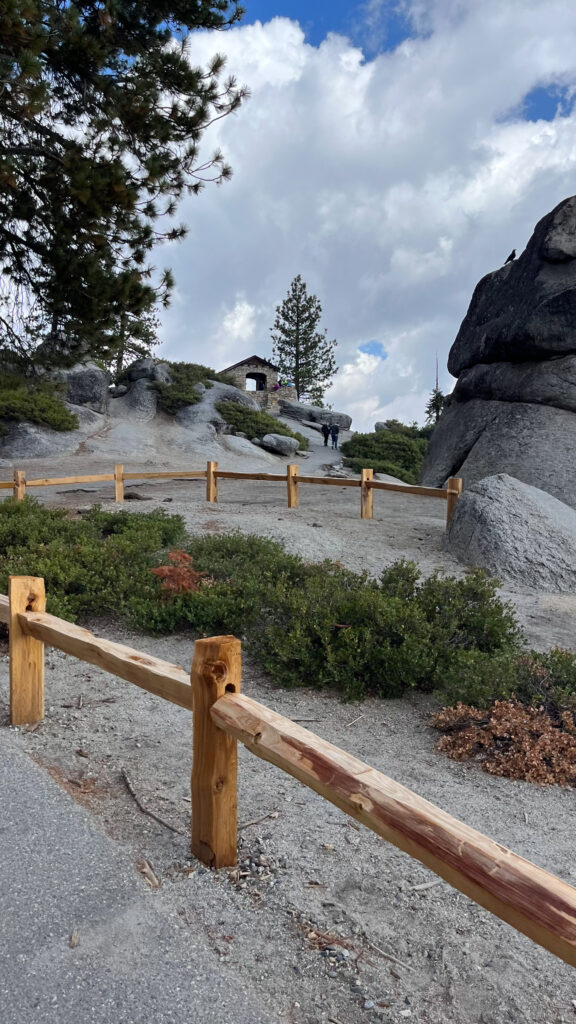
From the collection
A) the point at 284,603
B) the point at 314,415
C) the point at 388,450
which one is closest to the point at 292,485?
the point at 284,603

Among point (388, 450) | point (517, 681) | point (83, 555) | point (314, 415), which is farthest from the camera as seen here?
point (314, 415)

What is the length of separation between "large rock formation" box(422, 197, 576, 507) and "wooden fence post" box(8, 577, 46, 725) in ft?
37.5

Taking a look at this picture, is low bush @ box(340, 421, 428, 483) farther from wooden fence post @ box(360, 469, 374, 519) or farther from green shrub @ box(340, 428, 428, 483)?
wooden fence post @ box(360, 469, 374, 519)

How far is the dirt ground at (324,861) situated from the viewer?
A: 7.14 ft

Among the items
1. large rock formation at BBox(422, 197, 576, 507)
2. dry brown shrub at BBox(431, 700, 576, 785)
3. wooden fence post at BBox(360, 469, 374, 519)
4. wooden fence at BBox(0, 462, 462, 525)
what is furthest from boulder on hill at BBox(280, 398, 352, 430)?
dry brown shrub at BBox(431, 700, 576, 785)

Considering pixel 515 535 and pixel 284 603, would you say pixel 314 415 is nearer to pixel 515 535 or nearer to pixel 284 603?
pixel 515 535

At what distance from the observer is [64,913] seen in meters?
2.41

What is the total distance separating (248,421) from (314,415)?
11.4m

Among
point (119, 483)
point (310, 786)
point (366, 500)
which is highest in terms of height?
point (119, 483)

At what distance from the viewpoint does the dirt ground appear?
85.7 inches

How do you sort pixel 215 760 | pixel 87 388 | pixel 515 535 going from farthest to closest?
pixel 87 388 → pixel 515 535 → pixel 215 760

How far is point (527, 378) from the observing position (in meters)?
15.7

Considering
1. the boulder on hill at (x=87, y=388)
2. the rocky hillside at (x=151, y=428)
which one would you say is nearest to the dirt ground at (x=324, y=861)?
the rocky hillside at (x=151, y=428)

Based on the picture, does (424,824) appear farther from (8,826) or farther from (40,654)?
(40,654)
